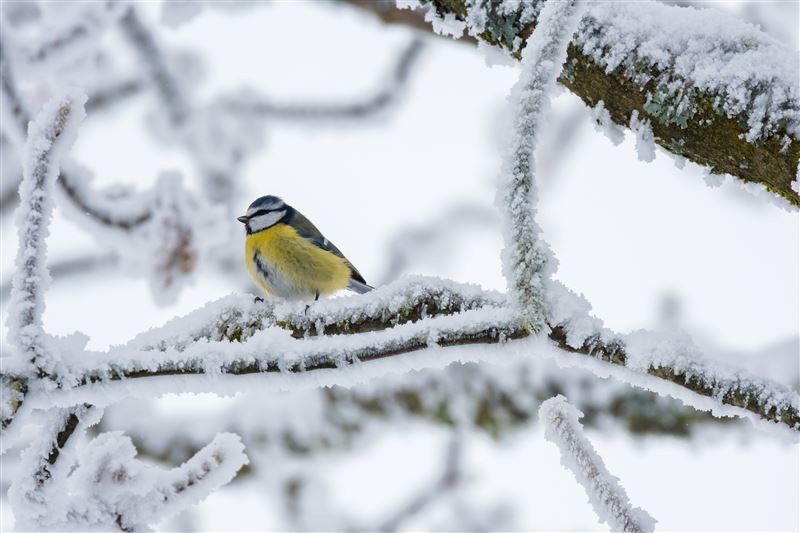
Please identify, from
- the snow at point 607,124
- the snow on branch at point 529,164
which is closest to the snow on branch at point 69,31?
the snow at point 607,124

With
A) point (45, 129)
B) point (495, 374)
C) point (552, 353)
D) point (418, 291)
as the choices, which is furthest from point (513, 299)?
point (495, 374)

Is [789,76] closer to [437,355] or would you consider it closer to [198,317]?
[437,355]

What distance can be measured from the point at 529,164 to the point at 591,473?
1.39ft

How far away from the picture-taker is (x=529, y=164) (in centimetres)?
113

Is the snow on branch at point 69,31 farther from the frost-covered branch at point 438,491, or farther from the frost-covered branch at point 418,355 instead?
the frost-covered branch at point 438,491

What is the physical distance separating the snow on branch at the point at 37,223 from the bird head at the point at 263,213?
6.74 ft

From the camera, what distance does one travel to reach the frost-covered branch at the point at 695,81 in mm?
1456

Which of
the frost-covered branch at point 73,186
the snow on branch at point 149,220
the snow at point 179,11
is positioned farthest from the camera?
the snow at point 179,11

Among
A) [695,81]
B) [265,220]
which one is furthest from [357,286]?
[695,81]

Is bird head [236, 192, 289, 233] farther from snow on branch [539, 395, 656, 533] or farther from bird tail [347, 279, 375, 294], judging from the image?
snow on branch [539, 395, 656, 533]

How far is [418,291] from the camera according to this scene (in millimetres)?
1353

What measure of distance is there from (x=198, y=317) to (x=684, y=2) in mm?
2410

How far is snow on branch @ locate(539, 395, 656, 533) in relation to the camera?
3.65ft

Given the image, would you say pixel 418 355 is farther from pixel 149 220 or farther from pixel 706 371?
pixel 149 220
